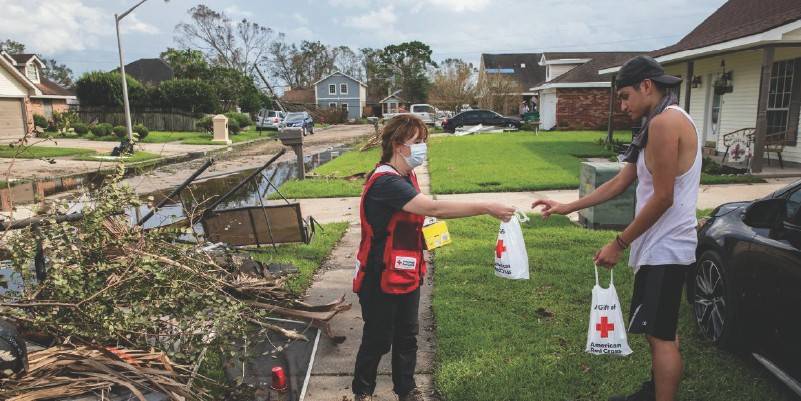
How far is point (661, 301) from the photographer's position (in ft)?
9.46

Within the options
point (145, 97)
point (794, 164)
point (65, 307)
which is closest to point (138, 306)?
point (65, 307)

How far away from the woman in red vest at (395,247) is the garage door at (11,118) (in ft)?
124

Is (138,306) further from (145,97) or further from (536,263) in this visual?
(145,97)

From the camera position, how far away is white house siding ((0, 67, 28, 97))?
109 ft

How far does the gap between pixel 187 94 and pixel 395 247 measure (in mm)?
40255

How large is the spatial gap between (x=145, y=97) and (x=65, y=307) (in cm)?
4069

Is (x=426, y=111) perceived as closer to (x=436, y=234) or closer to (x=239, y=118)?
(x=239, y=118)

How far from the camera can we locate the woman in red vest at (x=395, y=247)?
3039 millimetres

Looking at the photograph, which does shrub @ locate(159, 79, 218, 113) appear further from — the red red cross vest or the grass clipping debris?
the red red cross vest

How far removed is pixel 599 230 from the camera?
7.64m

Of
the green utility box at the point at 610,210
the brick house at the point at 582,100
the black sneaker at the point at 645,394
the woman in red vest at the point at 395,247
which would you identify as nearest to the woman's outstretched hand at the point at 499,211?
the woman in red vest at the point at 395,247

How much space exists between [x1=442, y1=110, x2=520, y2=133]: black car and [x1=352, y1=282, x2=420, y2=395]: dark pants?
32.2m

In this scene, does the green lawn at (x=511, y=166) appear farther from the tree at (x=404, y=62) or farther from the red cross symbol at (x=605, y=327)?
the tree at (x=404, y=62)

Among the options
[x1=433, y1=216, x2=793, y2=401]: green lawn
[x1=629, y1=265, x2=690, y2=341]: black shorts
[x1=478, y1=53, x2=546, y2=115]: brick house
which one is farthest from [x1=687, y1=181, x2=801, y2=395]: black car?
[x1=478, y1=53, x2=546, y2=115]: brick house
